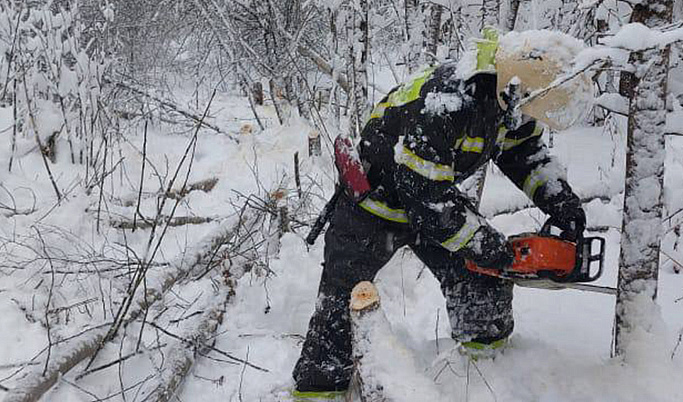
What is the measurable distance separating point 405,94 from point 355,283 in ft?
2.99

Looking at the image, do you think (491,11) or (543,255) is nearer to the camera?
(543,255)

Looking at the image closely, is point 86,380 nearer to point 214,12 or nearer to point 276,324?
point 276,324

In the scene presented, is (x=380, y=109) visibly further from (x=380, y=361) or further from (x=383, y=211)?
(x=380, y=361)

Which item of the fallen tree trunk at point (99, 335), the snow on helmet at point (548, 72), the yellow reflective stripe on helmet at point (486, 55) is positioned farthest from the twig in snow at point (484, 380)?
the fallen tree trunk at point (99, 335)

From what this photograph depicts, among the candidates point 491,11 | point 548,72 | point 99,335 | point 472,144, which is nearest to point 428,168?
point 472,144

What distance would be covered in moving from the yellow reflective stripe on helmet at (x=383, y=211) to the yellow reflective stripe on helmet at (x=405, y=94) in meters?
0.39

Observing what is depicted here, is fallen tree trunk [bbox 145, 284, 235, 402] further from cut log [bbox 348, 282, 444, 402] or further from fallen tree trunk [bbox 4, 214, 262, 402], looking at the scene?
cut log [bbox 348, 282, 444, 402]

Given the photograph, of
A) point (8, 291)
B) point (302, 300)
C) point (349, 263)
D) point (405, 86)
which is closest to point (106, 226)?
point (8, 291)

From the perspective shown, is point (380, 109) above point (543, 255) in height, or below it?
above

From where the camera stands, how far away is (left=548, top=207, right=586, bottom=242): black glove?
8.78 ft

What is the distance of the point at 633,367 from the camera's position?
2387 millimetres

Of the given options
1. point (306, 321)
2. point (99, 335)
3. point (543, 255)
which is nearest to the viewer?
point (543, 255)

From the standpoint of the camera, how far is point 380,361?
222cm

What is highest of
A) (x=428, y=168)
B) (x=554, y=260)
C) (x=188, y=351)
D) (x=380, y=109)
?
(x=380, y=109)
